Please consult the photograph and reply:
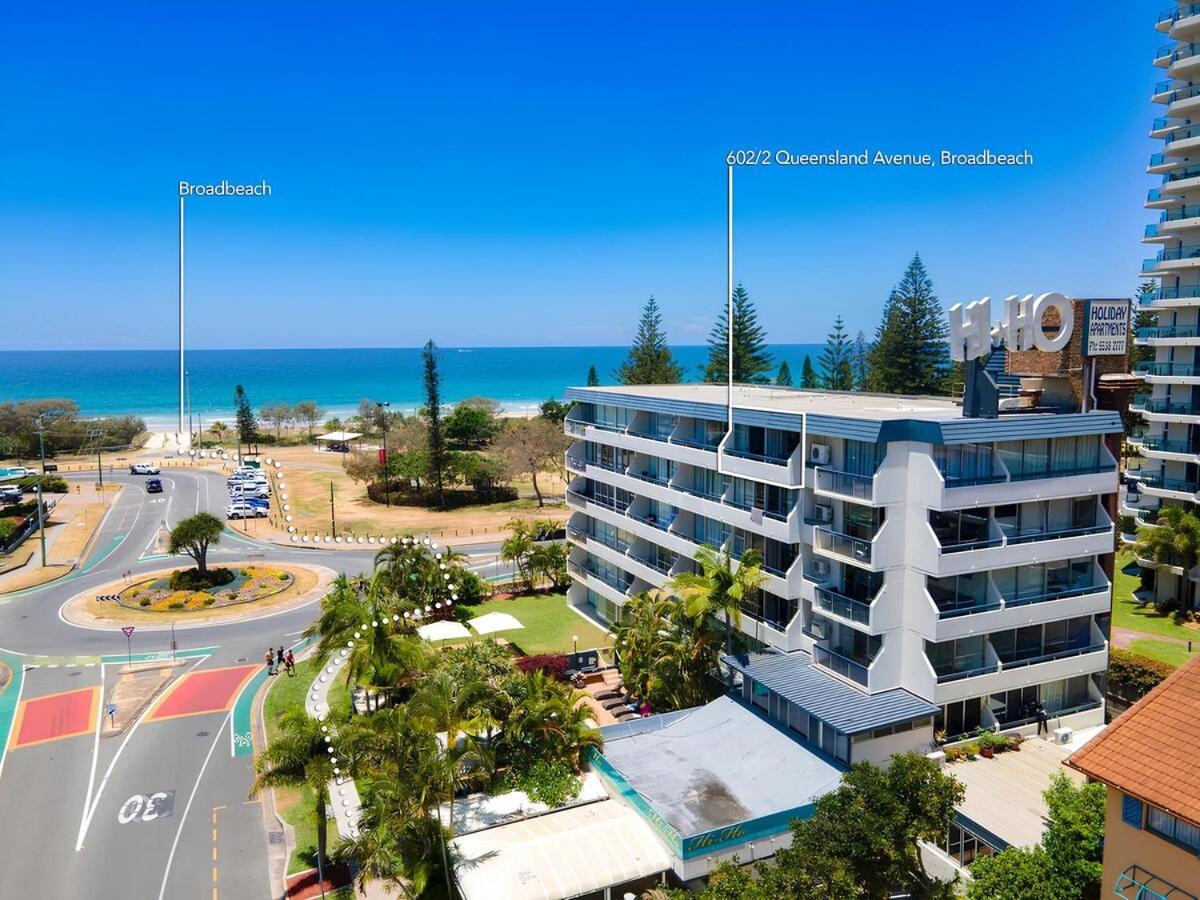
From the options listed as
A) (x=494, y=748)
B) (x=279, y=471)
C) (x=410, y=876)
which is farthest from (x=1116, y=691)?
(x=279, y=471)

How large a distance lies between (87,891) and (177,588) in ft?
96.7

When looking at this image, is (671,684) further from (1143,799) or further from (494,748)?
(1143,799)

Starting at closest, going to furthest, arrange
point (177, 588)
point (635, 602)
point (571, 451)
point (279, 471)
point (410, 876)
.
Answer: point (410, 876) → point (635, 602) → point (571, 451) → point (177, 588) → point (279, 471)

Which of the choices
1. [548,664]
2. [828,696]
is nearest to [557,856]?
[828,696]

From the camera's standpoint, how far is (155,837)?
2452 cm

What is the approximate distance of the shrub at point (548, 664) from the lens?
109 ft

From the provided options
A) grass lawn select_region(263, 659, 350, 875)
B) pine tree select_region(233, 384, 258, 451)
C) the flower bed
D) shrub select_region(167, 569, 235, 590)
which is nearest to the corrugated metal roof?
grass lawn select_region(263, 659, 350, 875)

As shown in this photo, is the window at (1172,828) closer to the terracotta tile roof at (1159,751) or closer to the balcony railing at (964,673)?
the terracotta tile roof at (1159,751)

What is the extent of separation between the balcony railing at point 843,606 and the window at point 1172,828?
10000mm

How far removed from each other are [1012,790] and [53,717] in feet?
109

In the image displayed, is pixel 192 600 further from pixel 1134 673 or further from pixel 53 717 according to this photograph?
pixel 1134 673

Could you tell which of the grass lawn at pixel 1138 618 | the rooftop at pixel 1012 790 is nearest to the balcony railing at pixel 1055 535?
the rooftop at pixel 1012 790

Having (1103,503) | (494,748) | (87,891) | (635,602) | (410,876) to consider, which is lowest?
(87,891)

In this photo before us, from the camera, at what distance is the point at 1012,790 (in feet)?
74.6
